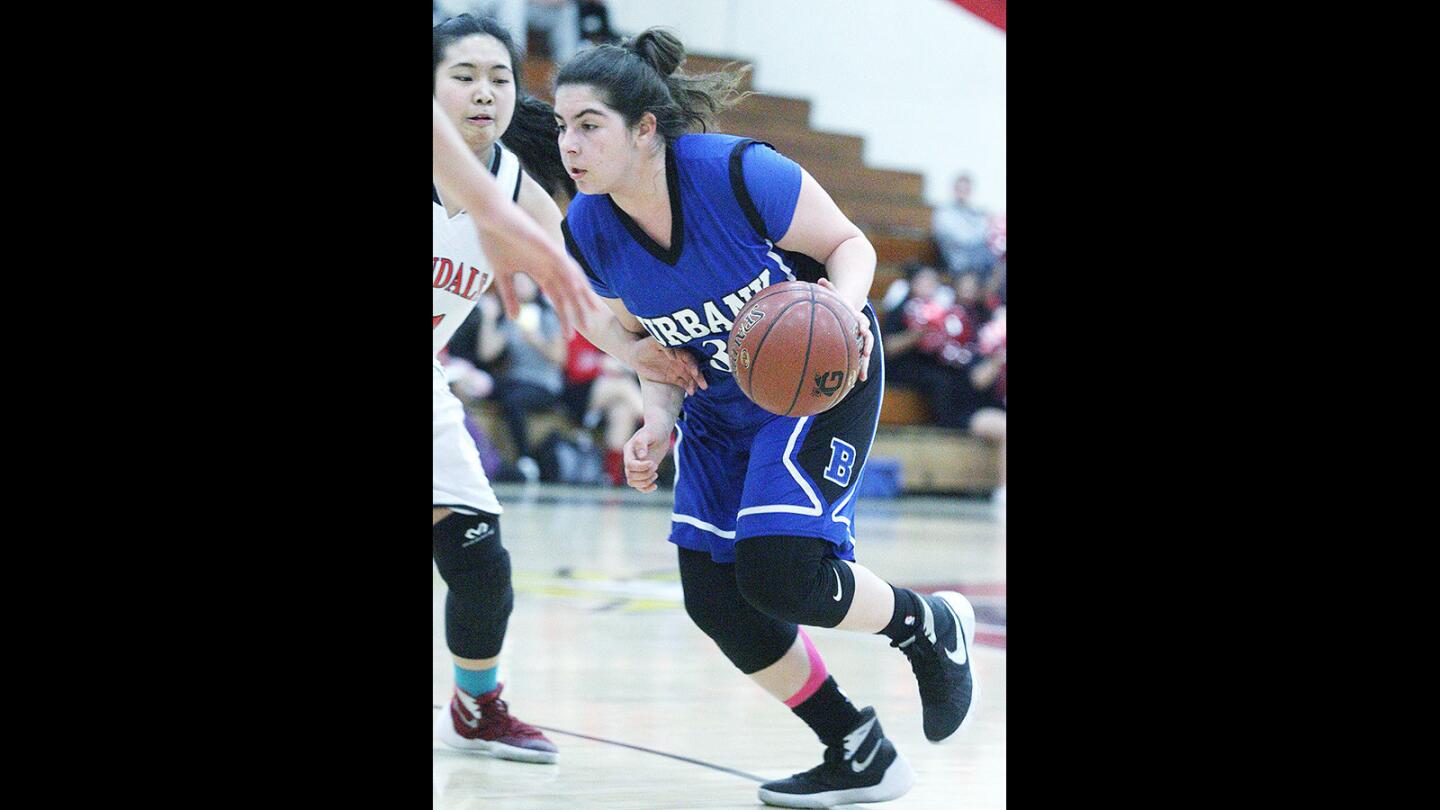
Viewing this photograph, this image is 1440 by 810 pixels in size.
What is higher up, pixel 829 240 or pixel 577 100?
pixel 577 100

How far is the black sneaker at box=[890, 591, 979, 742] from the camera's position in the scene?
321 centimetres

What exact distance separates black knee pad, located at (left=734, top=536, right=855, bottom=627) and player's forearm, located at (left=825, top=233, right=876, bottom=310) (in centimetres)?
53

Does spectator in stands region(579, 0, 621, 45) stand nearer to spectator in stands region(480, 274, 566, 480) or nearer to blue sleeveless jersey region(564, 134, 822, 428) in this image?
blue sleeveless jersey region(564, 134, 822, 428)

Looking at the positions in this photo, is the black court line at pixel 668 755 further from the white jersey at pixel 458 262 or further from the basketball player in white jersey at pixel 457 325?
the white jersey at pixel 458 262

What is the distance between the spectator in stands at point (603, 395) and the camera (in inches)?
454

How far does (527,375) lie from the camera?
11.2 metres

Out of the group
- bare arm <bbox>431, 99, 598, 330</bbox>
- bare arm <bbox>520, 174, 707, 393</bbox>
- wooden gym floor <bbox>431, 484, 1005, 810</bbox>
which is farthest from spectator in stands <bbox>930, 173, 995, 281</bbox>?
bare arm <bbox>431, 99, 598, 330</bbox>

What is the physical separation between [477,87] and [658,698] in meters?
2.22

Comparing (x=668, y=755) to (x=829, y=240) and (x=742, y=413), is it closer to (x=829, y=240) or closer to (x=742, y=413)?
(x=742, y=413)

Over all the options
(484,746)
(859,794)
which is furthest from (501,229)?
(484,746)

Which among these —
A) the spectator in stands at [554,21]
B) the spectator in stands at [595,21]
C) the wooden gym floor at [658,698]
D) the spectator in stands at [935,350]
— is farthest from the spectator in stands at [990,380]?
the spectator in stands at [595,21]
